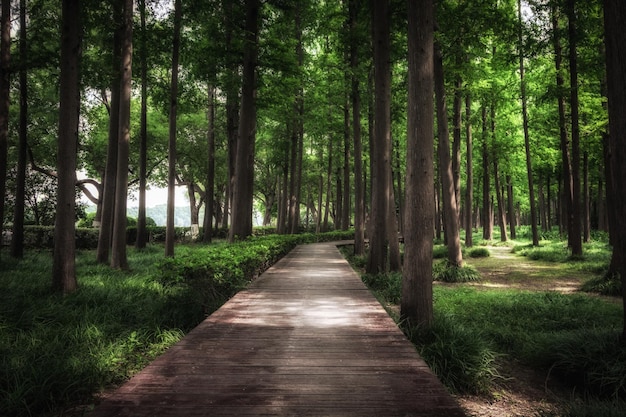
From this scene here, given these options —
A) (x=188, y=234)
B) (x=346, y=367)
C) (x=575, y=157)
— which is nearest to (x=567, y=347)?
(x=346, y=367)

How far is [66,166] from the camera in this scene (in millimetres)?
7355

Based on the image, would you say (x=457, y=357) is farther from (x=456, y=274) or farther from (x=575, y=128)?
(x=575, y=128)

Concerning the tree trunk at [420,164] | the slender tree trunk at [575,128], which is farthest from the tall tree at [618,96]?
the slender tree trunk at [575,128]

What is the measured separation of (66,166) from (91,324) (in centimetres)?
360

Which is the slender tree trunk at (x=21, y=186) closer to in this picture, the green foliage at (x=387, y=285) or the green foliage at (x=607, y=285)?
the green foliage at (x=387, y=285)

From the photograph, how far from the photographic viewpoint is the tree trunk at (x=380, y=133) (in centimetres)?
1012

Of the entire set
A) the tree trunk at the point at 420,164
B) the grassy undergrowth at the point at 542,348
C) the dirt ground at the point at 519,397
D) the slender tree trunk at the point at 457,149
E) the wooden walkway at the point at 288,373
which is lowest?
the dirt ground at the point at 519,397

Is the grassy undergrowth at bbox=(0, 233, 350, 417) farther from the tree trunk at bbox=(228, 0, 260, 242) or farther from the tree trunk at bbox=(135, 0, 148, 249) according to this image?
the tree trunk at bbox=(135, 0, 148, 249)

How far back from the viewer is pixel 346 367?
11.6 ft

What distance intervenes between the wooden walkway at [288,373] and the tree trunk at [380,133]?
246 inches

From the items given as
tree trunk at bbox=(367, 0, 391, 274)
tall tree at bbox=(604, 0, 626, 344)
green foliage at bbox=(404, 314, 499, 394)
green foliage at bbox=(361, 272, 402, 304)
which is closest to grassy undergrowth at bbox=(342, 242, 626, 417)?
green foliage at bbox=(404, 314, 499, 394)

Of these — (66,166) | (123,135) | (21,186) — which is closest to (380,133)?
(123,135)

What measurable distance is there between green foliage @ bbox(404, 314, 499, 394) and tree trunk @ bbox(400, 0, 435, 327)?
1.01 ft

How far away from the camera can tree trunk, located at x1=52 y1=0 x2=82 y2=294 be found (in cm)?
730
